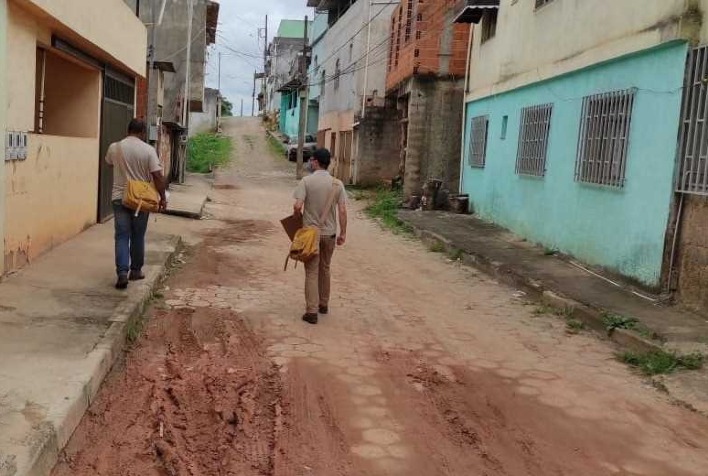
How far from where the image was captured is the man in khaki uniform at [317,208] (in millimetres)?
6738

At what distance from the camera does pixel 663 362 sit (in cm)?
580

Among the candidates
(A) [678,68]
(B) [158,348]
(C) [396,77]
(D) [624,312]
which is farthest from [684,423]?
(C) [396,77]

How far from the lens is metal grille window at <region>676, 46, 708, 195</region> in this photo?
720cm

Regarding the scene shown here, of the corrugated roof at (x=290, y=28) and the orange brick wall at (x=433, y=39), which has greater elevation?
the corrugated roof at (x=290, y=28)

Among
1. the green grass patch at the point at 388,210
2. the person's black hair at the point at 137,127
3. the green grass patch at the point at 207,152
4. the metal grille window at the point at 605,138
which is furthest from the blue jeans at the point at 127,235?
the green grass patch at the point at 207,152

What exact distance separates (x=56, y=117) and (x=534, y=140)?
26.0 ft

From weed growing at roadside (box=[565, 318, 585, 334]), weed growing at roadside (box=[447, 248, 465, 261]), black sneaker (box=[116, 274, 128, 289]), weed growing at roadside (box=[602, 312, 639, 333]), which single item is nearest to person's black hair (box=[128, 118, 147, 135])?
black sneaker (box=[116, 274, 128, 289])

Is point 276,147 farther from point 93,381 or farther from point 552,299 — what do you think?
point 93,381

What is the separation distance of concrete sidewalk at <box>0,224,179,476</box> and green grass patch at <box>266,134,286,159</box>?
34.8 m

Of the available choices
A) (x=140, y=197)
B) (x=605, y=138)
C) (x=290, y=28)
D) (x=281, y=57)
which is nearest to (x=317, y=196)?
(x=140, y=197)

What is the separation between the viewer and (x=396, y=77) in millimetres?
22031

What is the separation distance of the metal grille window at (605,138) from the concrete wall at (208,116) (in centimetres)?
4228

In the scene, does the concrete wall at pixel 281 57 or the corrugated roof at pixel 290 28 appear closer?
the concrete wall at pixel 281 57

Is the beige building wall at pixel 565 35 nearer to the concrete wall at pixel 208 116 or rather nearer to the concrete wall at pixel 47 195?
the concrete wall at pixel 47 195
